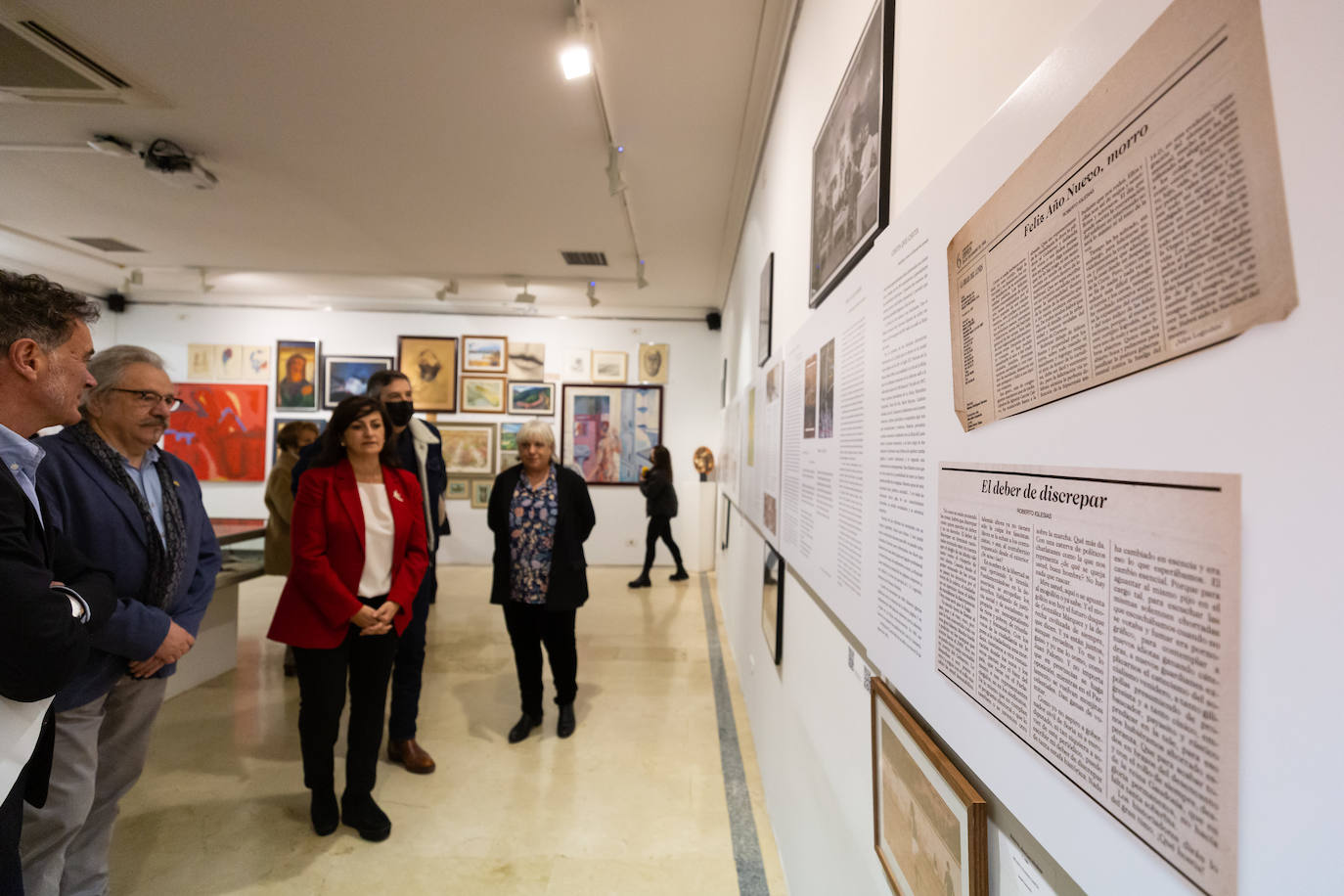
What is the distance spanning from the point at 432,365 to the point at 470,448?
1.28 m

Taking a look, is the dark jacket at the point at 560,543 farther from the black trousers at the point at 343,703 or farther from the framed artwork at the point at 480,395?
the framed artwork at the point at 480,395

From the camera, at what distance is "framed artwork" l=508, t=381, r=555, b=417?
27.0 ft

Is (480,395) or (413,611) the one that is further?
(480,395)

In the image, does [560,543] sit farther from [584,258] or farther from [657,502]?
[584,258]

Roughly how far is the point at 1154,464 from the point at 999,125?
457mm

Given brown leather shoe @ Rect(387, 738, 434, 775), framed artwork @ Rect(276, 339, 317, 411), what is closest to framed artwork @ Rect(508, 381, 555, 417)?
framed artwork @ Rect(276, 339, 317, 411)

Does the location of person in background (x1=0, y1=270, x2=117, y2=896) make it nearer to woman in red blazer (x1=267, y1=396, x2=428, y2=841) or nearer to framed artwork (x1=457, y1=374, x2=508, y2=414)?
woman in red blazer (x1=267, y1=396, x2=428, y2=841)

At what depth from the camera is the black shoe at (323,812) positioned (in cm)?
244

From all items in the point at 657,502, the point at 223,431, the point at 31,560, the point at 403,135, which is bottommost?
the point at 657,502

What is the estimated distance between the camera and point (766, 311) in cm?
296

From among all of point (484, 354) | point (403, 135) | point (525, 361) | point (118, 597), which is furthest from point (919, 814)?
point (484, 354)

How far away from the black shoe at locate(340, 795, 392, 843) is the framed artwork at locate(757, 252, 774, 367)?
2597mm

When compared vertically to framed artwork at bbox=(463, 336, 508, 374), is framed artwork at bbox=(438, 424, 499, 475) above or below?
below

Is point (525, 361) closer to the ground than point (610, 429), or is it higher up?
higher up
